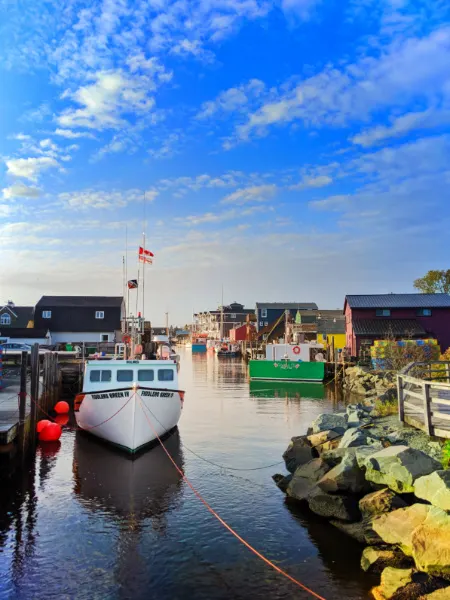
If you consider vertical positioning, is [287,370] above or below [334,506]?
above

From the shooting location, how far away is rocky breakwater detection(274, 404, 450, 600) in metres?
8.92

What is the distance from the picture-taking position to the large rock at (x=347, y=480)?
12703mm

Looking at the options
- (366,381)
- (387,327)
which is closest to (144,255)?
(366,381)

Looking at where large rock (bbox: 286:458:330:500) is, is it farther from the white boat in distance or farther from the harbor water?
the white boat in distance

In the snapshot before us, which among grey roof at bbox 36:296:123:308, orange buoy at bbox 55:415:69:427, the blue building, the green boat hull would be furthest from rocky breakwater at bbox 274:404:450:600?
the blue building

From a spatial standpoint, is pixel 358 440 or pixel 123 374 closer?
pixel 358 440

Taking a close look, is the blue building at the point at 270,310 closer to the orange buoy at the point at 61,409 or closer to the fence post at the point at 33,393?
the orange buoy at the point at 61,409

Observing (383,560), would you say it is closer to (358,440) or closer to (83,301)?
(358,440)

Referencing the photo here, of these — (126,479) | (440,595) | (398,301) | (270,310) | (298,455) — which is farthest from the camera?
(270,310)

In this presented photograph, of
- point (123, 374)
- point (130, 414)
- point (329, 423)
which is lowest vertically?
point (329, 423)

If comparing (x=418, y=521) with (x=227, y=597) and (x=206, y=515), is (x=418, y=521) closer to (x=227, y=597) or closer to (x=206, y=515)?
(x=227, y=597)

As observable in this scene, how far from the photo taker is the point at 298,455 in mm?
17328

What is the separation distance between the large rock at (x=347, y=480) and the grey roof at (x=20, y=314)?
225ft

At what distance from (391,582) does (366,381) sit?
34.9 m
